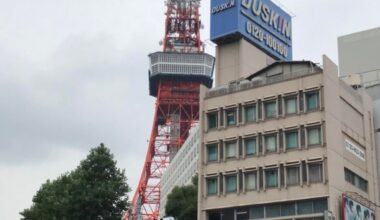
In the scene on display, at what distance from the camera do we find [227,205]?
57.2 m

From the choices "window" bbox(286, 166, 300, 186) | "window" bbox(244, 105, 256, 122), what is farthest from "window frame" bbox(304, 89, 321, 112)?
"window" bbox(244, 105, 256, 122)

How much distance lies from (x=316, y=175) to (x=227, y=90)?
11.8 metres

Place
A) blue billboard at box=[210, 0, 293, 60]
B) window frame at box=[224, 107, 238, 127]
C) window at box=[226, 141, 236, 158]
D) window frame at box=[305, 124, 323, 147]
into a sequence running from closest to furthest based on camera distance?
window frame at box=[305, 124, 323, 147] → window at box=[226, 141, 236, 158] → window frame at box=[224, 107, 238, 127] → blue billboard at box=[210, 0, 293, 60]

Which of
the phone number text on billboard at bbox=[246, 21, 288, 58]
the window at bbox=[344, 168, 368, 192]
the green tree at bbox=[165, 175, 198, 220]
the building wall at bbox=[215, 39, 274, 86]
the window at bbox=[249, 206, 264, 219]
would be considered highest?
the phone number text on billboard at bbox=[246, 21, 288, 58]

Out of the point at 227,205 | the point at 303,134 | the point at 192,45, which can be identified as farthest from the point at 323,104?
the point at 192,45

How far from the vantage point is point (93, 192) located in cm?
5903

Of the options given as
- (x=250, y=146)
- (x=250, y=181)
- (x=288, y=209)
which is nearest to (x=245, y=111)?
(x=250, y=146)

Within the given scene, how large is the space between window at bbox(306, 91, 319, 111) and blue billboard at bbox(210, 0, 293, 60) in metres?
16.3

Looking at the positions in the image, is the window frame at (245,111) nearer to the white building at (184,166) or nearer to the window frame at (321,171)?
the window frame at (321,171)

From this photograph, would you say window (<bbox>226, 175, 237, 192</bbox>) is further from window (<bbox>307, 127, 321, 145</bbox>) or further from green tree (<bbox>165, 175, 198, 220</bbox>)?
window (<bbox>307, 127, 321, 145</bbox>)

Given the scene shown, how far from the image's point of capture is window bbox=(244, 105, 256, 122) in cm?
5844

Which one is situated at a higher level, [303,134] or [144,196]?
[144,196]

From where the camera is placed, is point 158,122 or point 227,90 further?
point 158,122

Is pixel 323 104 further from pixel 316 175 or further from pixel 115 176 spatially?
pixel 115 176
